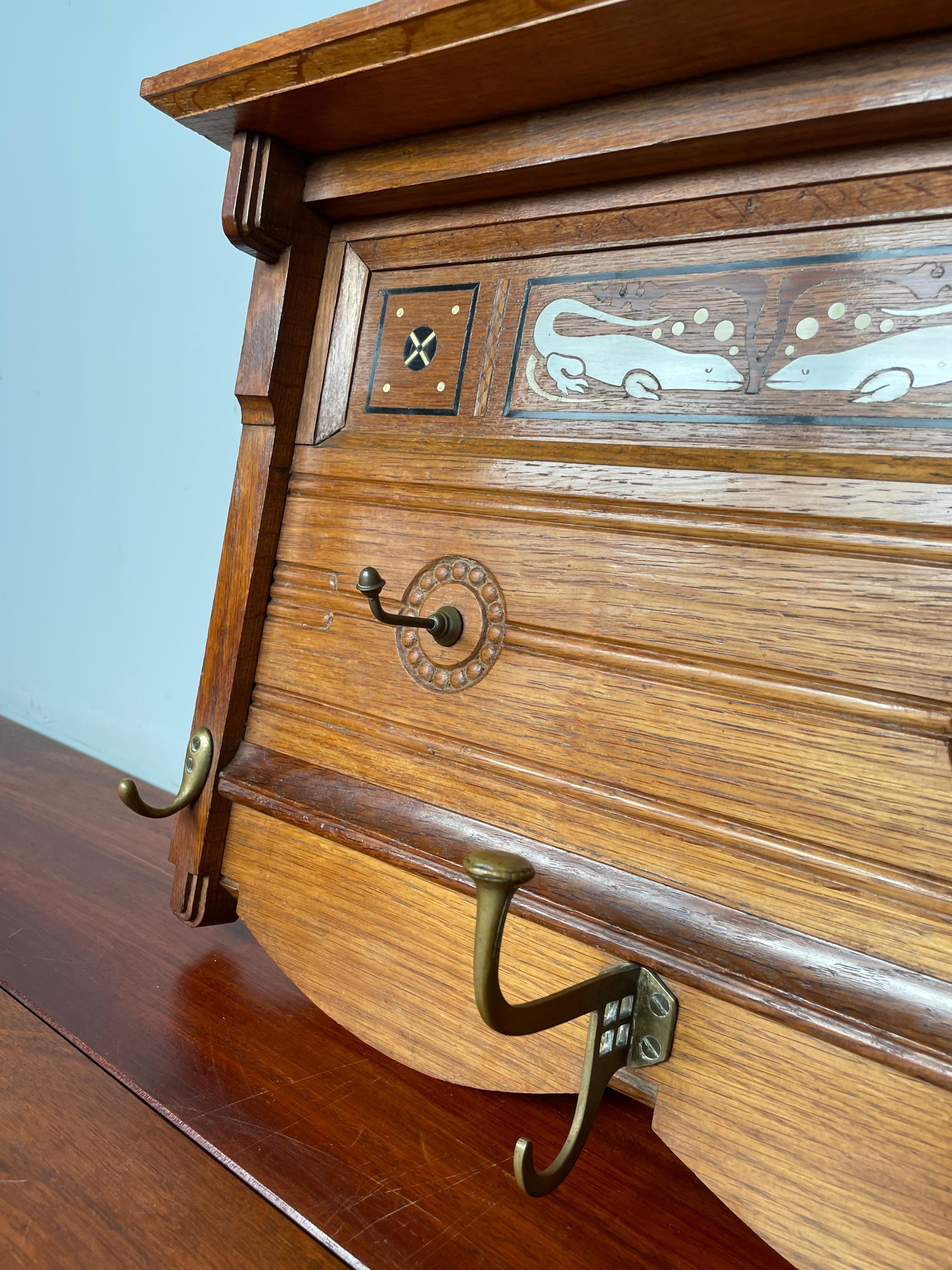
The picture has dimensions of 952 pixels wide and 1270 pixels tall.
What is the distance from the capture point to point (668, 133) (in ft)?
1.83

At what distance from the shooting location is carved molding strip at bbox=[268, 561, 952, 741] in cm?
49

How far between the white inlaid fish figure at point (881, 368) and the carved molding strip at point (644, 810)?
242 millimetres

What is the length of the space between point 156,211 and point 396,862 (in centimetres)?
113

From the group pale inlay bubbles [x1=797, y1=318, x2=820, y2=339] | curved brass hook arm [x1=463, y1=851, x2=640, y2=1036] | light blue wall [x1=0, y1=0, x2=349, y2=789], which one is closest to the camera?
curved brass hook arm [x1=463, y1=851, x2=640, y2=1036]

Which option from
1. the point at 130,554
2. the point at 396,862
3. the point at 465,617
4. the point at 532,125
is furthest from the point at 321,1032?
the point at 130,554

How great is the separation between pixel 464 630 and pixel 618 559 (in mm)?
125

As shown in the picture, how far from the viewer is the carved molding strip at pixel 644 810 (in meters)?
0.48

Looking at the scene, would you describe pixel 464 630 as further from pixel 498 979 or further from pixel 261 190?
pixel 261 190

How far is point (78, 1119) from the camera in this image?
56 centimetres

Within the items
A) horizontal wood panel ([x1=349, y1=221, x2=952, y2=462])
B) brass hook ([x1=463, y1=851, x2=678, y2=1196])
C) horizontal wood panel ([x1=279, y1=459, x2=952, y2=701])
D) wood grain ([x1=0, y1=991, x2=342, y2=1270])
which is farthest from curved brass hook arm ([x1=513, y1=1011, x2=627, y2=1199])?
horizontal wood panel ([x1=349, y1=221, x2=952, y2=462])

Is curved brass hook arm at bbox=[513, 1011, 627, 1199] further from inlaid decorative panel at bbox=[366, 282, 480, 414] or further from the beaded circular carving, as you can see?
inlaid decorative panel at bbox=[366, 282, 480, 414]

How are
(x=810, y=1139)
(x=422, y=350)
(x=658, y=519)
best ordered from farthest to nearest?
A: (x=422, y=350) → (x=658, y=519) → (x=810, y=1139)

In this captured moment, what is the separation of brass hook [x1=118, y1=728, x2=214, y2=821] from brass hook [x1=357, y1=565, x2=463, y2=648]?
0.21 meters

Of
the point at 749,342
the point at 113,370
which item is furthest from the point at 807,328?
the point at 113,370
